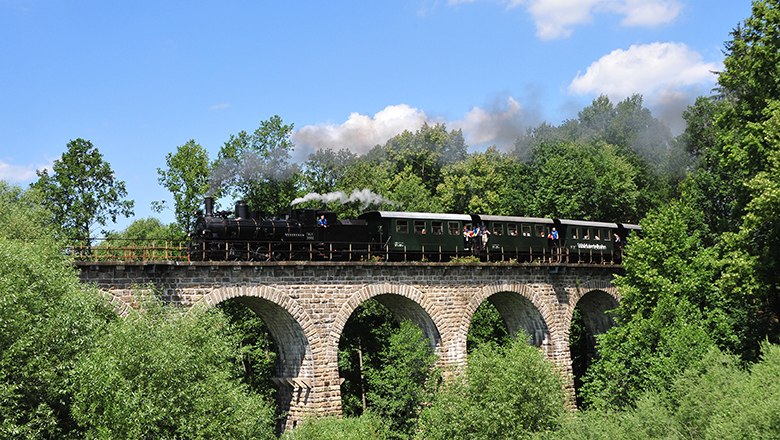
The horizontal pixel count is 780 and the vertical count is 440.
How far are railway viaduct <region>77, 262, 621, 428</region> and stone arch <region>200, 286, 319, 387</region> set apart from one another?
4 centimetres

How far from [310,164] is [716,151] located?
2884 cm

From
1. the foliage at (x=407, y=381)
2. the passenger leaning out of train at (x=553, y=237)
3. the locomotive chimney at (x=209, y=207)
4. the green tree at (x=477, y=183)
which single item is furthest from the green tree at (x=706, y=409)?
→ the green tree at (x=477, y=183)

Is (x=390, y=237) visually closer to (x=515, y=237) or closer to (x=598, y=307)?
(x=515, y=237)

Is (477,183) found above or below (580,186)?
above

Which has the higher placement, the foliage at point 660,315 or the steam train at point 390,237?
the steam train at point 390,237

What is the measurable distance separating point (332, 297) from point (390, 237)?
5.77 metres

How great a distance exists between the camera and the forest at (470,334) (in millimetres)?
23484

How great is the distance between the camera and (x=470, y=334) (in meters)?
47.8

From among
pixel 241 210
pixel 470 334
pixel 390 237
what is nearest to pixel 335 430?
pixel 390 237

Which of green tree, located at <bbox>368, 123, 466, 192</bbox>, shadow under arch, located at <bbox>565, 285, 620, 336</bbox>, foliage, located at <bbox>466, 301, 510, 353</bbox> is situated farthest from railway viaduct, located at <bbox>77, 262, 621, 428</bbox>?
green tree, located at <bbox>368, 123, 466, 192</bbox>

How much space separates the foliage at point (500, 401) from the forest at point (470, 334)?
0.26ft

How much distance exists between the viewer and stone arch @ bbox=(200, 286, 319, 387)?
101 ft

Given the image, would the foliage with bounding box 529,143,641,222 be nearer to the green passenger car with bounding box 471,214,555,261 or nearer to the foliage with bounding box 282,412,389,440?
the green passenger car with bounding box 471,214,555,261

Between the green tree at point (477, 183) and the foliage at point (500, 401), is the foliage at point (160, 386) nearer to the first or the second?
the foliage at point (500, 401)
